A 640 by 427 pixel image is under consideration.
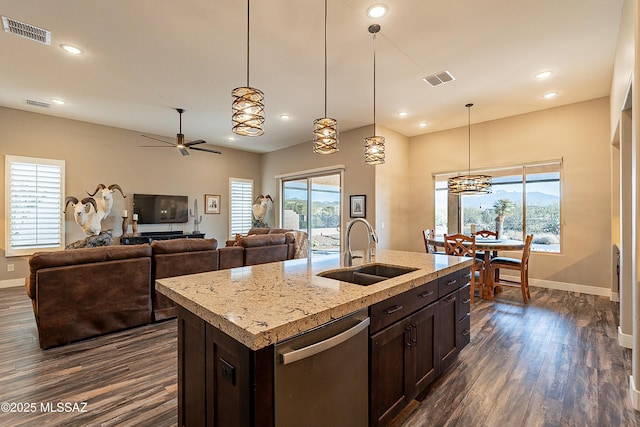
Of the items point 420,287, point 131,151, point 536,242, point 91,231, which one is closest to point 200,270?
point 420,287

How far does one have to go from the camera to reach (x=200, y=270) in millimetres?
3832

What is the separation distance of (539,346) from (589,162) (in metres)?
3.57

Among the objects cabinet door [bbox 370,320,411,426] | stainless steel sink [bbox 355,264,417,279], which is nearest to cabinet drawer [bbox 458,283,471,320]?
stainless steel sink [bbox 355,264,417,279]

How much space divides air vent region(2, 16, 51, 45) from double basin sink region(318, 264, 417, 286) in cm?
376

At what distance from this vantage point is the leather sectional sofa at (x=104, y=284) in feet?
9.32

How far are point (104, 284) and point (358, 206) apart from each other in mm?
4464

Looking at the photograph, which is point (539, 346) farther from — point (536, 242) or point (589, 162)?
point (589, 162)

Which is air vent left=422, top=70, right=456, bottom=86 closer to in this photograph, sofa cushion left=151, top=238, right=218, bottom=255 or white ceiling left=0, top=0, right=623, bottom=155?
white ceiling left=0, top=0, right=623, bottom=155

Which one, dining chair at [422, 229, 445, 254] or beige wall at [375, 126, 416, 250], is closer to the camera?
dining chair at [422, 229, 445, 254]

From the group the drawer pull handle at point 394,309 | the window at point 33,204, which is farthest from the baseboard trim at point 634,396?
the window at point 33,204

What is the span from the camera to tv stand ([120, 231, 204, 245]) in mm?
6113

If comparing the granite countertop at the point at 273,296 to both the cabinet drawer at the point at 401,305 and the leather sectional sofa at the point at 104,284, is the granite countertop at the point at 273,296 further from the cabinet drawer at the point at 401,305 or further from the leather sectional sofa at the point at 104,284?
the leather sectional sofa at the point at 104,284

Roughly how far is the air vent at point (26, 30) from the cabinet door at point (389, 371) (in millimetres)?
4249

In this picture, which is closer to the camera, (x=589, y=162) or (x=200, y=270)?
(x=200, y=270)
